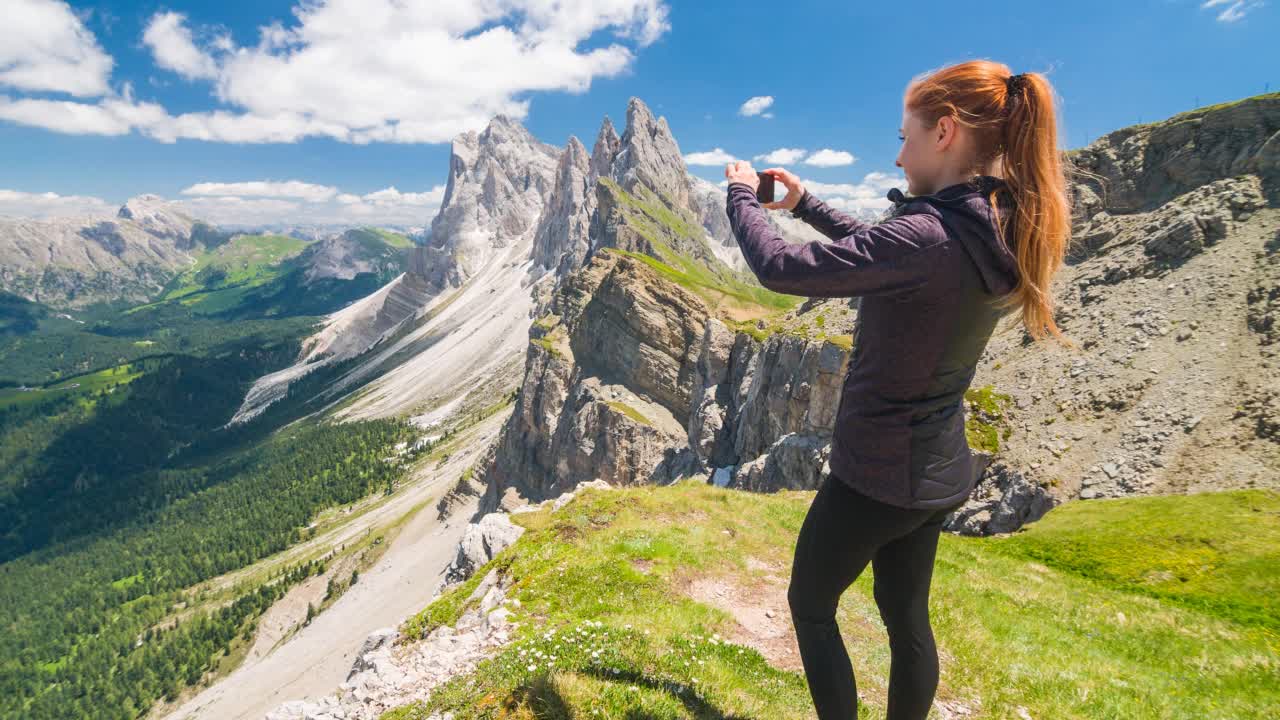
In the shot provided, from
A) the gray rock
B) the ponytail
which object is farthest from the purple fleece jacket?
the gray rock

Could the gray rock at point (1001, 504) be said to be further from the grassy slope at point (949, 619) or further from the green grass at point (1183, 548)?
the grassy slope at point (949, 619)

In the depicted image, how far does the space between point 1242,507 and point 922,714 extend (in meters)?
22.5

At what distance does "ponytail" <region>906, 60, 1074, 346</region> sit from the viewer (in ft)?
11.4

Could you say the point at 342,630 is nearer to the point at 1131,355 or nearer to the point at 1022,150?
the point at 1131,355

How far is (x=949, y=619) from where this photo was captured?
9797mm

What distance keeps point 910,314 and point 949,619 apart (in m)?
8.74

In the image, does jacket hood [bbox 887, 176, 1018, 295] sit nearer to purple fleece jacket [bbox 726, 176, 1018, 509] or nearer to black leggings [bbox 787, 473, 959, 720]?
purple fleece jacket [bbox 726, 176, 1018, 509]

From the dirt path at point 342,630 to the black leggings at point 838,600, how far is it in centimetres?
8767

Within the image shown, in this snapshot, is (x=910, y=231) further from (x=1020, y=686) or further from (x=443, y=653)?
(x=443, y=653)


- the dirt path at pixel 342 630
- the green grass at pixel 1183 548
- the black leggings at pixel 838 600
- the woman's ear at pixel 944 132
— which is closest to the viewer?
the woman's ear at pixel 944 132

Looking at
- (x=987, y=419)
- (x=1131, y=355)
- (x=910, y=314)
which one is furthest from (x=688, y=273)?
(x=910, y=314)

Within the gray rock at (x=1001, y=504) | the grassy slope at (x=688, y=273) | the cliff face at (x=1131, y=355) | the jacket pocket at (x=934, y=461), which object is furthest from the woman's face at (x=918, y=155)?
the grassy slope at (x=688, y=273)

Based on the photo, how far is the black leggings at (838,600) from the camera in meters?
4.32

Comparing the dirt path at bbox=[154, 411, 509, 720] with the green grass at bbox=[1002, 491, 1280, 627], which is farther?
the dirt path at bbox=[154, 411, 509, 720]
